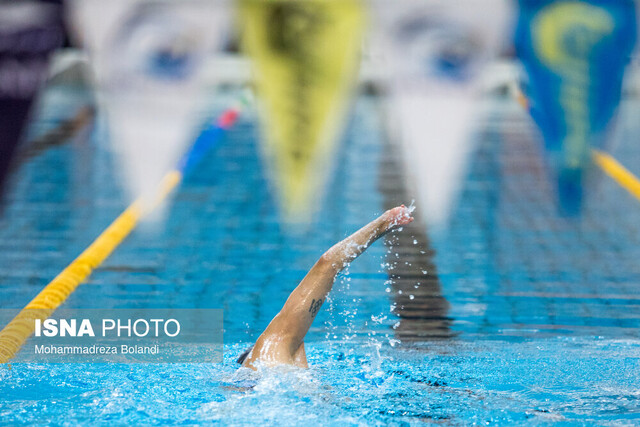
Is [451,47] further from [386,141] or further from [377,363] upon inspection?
[377,363]

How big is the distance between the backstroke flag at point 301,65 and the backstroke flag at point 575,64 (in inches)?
46.3

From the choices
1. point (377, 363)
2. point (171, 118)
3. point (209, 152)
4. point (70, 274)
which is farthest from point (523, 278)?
point (209, 152)

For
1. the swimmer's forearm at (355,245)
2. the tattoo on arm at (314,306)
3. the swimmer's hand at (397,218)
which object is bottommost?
the tattoo on arm at (314,306)

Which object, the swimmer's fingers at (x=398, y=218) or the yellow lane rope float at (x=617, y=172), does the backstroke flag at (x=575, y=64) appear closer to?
the yellow lane rope float at (x=617, y=172)

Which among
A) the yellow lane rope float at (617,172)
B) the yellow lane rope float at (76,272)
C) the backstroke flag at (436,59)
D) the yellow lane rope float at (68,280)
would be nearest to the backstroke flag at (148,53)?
the yellow lane rope float at (76,272)

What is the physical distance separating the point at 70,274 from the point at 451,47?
118 inches

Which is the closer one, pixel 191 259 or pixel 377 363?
pixel 377 363

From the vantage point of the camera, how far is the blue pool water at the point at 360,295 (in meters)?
2.40

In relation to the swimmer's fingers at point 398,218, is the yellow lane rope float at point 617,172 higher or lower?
higher

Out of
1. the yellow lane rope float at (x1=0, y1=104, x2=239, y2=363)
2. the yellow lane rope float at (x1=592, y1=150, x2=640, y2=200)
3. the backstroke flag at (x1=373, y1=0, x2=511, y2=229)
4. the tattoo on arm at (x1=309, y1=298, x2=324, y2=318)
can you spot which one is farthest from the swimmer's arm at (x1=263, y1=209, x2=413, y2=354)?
the yellow lane rope float at (x1=592, y1=150, x2=640, y2=200)

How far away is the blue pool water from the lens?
240cm

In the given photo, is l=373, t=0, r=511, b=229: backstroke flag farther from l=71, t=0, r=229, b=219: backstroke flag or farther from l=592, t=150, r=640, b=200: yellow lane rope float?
l=71, t=0, r=229, b=219: backstroke flag

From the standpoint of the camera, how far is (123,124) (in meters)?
6.00

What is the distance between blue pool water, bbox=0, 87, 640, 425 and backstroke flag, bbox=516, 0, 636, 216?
13.4 inches
